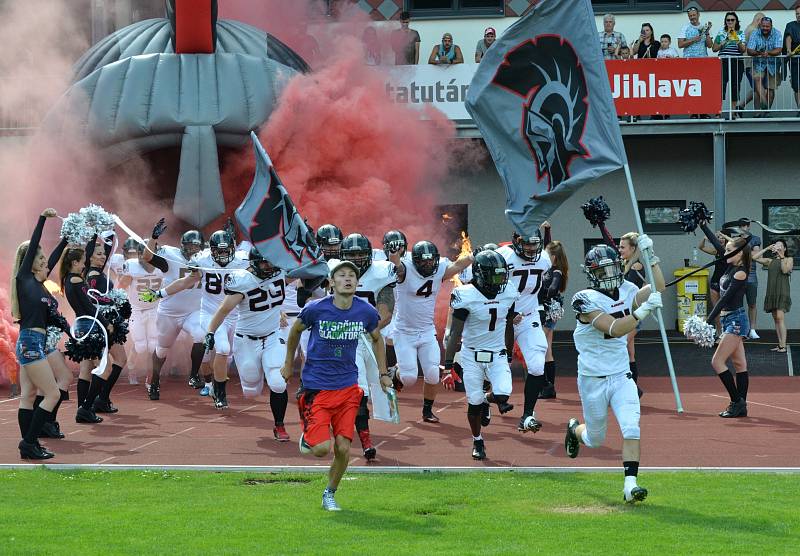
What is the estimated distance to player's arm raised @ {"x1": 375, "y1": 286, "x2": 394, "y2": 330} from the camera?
11.2m

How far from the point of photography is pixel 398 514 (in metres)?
7.47

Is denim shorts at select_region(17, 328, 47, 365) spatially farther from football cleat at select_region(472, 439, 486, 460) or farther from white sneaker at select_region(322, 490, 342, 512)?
football cleat at select_region(472, 439, 486, 460)

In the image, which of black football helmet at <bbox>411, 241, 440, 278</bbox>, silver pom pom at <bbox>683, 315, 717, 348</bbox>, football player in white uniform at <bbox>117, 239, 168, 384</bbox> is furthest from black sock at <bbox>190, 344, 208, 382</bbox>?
silver pom pom at <bbox>683, 315, 717, 348</bbox>

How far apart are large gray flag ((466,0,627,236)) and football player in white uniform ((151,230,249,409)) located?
10.4 ft

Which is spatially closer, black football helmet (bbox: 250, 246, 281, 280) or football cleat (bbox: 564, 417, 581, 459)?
football cleat (bbox: 564, 417, 581, 459)

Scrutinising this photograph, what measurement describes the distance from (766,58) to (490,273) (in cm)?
1206

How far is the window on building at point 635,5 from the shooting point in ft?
76.8

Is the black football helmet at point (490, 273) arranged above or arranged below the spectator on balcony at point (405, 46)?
below

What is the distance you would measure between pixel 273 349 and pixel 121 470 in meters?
2.36

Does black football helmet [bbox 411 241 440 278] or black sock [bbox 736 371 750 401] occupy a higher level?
black football helmet [bbox 411 241 440 278]

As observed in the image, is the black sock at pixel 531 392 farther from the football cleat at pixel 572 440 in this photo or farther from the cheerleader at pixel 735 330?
the cheerleader at pixel 735 330

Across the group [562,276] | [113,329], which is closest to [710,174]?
[562,276]

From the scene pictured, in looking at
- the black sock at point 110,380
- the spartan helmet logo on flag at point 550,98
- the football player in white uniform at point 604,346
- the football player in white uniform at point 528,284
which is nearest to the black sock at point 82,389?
the black sock at point 110,380

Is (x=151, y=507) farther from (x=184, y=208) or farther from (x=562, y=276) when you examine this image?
(x=184, y=208)
